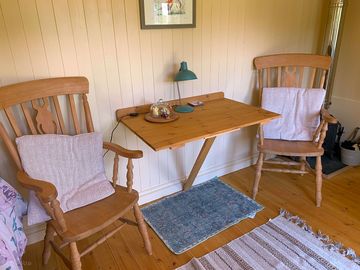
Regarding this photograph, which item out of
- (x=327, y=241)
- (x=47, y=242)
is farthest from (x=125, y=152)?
(x=327, y=241)

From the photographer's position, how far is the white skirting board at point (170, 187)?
188 cm

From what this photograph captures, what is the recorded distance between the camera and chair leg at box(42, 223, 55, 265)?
5.21 feet

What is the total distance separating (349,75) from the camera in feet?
9.28

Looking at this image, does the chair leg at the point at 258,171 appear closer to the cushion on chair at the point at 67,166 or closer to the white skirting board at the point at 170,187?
the white skirting board at the point at 170,187

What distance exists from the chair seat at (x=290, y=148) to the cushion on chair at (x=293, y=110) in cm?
8

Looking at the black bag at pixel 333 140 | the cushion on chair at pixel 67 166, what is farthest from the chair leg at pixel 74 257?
the black bag at pixel 333 140

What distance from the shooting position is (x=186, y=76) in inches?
72.6

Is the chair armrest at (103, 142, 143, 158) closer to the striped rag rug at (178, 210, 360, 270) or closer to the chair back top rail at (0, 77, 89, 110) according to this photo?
the chair back top rail at (0, 77, 89, 110)

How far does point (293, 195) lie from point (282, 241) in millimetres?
595

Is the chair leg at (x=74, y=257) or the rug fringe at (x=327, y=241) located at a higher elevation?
the chair leg at (x=74, y=257)

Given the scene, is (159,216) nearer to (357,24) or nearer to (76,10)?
(76,10)

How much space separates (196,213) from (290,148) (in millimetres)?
869

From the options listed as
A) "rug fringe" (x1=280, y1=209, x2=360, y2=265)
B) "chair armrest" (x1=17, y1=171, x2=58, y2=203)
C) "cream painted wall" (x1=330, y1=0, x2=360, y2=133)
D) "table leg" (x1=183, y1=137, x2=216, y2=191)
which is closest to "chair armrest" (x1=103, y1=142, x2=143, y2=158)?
"chair armrest" (x1=17, y1=171, x2=58, y2=203)

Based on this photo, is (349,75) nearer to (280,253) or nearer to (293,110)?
(293,110)
